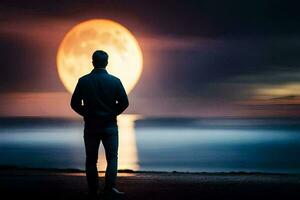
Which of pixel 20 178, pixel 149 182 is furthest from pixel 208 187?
pixel 20 178

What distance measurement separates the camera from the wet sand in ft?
34.6

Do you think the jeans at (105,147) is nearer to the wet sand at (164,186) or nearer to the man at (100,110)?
the man at (100,110)

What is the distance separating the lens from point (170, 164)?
3216 centimetres

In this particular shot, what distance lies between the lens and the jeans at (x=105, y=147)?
10.1 metres

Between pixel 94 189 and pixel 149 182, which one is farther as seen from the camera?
pixel 149 182

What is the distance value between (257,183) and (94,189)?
3.32 m

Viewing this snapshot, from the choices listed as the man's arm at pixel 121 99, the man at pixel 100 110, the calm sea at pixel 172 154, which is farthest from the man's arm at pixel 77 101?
the calm sea at pixel 172 154

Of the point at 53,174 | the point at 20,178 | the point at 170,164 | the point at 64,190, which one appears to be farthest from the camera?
the point at 170,164

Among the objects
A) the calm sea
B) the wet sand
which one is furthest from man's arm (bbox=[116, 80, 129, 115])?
the calm sea

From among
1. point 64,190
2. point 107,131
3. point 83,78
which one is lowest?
point 64,190

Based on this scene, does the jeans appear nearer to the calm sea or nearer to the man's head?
the man's head

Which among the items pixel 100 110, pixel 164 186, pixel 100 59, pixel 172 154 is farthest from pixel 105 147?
pixel 172 154

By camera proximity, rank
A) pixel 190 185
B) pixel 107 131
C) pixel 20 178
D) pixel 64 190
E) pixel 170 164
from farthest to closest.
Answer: pixel 170 164 < pixel 20 178 < pixel 190 185 < pixel 64 190 < pixel 107 131

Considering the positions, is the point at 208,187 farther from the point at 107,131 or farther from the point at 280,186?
the point at 107,131
